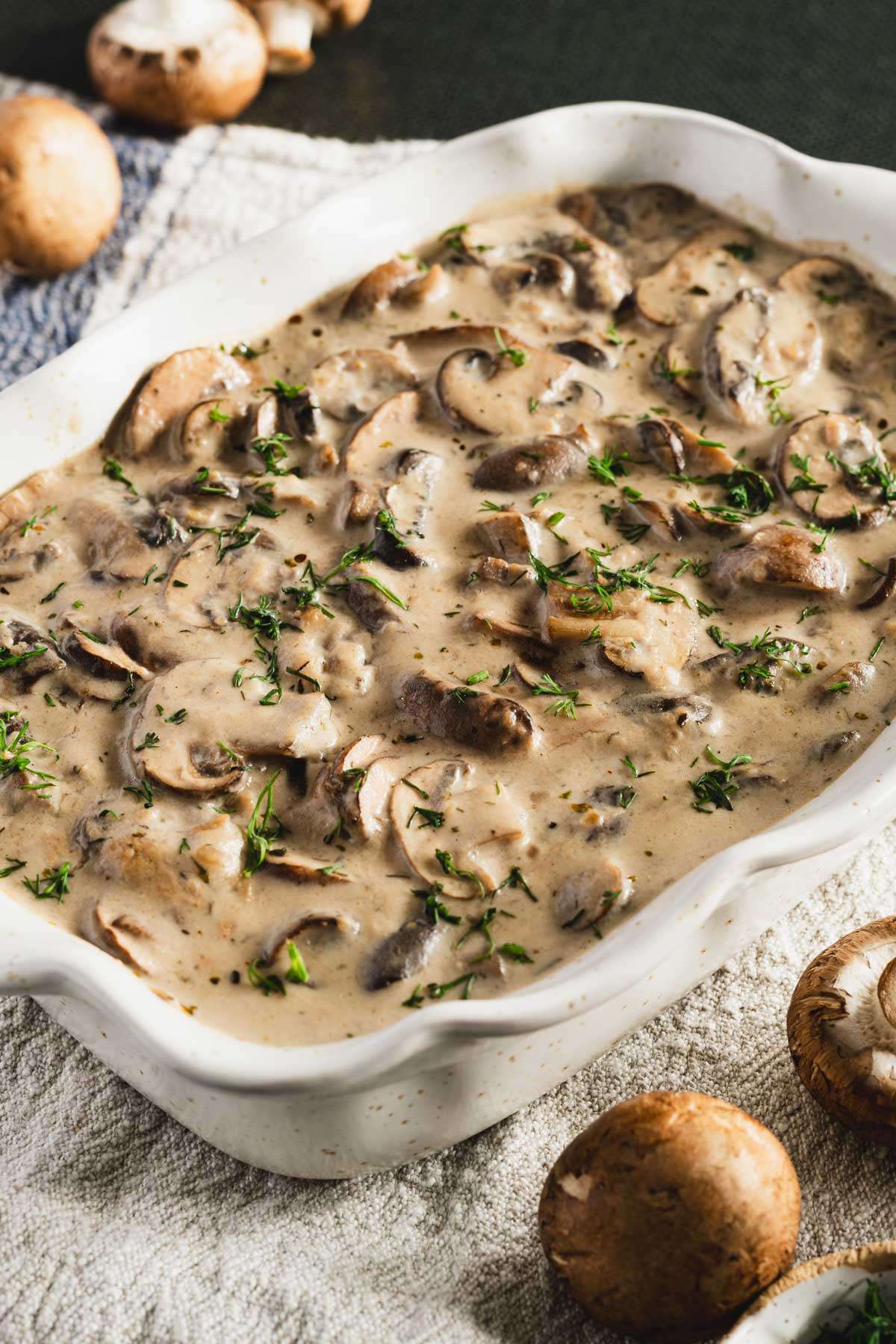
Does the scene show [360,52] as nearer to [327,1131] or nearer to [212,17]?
[212,17]

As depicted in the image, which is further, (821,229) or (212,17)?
(212,17)

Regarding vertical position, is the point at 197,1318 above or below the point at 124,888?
below

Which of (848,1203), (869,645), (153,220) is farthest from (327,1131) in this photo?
(153,220)

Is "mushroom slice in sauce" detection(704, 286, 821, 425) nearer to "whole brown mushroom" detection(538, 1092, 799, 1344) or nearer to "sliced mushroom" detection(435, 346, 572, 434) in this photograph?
"sliced mushroom" detection(435, 346, 572, 434)

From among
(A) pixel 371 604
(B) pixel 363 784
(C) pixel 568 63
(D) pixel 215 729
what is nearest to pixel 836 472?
(A) pixel 371 604

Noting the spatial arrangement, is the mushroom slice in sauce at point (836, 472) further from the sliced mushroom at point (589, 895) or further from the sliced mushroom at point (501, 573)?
the sliced mushroom at point (589, 895)

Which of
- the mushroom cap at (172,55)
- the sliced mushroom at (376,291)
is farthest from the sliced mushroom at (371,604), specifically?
the mushroom cap at (172,55)
